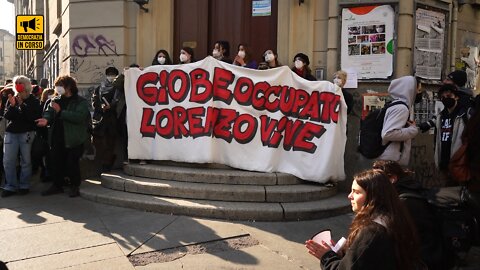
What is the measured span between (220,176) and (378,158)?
210 centimetres

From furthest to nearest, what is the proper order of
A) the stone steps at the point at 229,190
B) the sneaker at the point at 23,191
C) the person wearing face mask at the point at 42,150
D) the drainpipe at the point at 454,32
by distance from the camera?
the drainpipe at the point at 454,32 → the person wearing face mask at the point at 42,150 → the sneaker at the point at 23,191 → the stone steps at the point at 229,190

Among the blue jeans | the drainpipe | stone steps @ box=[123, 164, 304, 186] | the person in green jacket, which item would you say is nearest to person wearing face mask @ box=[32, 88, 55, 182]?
the blue jeans

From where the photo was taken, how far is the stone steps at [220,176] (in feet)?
20.0

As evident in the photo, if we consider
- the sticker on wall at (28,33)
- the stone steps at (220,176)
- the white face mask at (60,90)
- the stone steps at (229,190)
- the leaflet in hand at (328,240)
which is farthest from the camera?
the sticker on wall at (28,33)

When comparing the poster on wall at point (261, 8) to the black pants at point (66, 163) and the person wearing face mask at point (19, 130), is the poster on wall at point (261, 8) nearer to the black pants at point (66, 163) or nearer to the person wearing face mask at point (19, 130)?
the black pants at point (66, 163)

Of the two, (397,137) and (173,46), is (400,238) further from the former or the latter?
(173,46)

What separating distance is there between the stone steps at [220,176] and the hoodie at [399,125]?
1585 mm

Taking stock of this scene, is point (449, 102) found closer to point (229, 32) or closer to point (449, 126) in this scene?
point (449, 126)

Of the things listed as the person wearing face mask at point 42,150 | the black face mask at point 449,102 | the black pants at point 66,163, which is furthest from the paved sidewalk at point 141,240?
the black face mask at point 449,102

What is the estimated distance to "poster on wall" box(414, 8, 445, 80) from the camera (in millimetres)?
7305

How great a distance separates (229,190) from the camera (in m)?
5.73

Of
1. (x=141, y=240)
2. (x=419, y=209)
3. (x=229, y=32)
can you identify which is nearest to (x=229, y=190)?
(x=141, y=240)

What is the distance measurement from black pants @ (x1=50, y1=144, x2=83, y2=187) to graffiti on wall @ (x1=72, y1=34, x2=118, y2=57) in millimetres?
2229

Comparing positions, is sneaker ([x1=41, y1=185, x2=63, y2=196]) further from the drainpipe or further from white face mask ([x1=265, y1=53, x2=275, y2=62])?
the drainpipe
